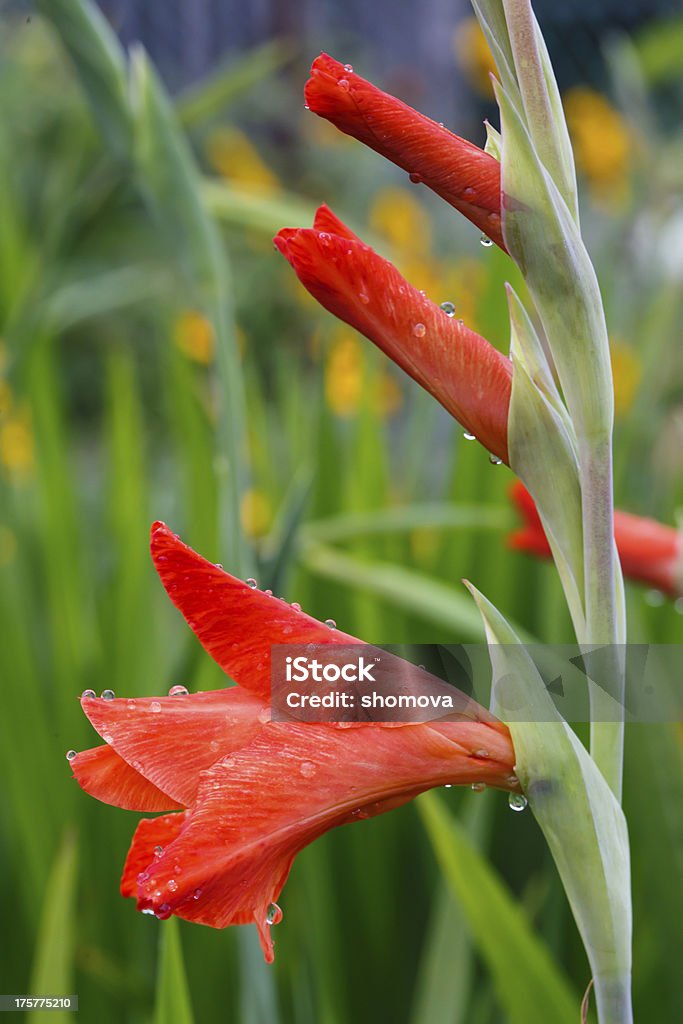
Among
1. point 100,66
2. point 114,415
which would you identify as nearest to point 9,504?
point 114,415

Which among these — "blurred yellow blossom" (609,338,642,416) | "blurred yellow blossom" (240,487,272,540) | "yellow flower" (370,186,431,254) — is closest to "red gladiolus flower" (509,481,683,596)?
"blurred yellow blossom" (240,487,272,540)

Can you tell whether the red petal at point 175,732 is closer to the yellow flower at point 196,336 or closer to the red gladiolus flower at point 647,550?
the red gladiolus flower at point 647,550

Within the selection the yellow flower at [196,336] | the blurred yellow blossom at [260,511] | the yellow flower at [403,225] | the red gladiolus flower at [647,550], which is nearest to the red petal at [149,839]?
the red gladiolus flower at [647,550]

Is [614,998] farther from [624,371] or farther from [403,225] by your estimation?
[403,225]

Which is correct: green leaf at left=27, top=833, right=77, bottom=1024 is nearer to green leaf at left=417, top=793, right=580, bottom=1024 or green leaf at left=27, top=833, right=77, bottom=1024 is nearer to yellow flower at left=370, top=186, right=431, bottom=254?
green leaf at left=417, top=793, right=580, bottom=1024

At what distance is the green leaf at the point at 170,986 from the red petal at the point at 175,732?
0.51 feet

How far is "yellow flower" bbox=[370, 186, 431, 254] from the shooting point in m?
1.76

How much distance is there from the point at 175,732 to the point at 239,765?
0.09 ft

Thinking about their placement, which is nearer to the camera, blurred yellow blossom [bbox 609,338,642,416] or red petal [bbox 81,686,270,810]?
red petal [bbox 81,686,270,810]

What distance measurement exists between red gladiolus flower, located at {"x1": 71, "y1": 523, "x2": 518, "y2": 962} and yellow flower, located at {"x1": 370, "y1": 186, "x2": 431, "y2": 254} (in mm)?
1476

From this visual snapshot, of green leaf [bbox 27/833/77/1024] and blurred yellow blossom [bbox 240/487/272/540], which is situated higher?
A: blurred yellow blossom [bbox 240/487/272/540]

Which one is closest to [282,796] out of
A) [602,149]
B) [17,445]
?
[17,445]

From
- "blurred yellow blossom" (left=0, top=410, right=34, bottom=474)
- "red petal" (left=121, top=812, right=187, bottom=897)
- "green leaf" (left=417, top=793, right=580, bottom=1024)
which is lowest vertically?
"green leaf" (left=417, top=793, right=580, bottom=1024)

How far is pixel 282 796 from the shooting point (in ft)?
0.87
